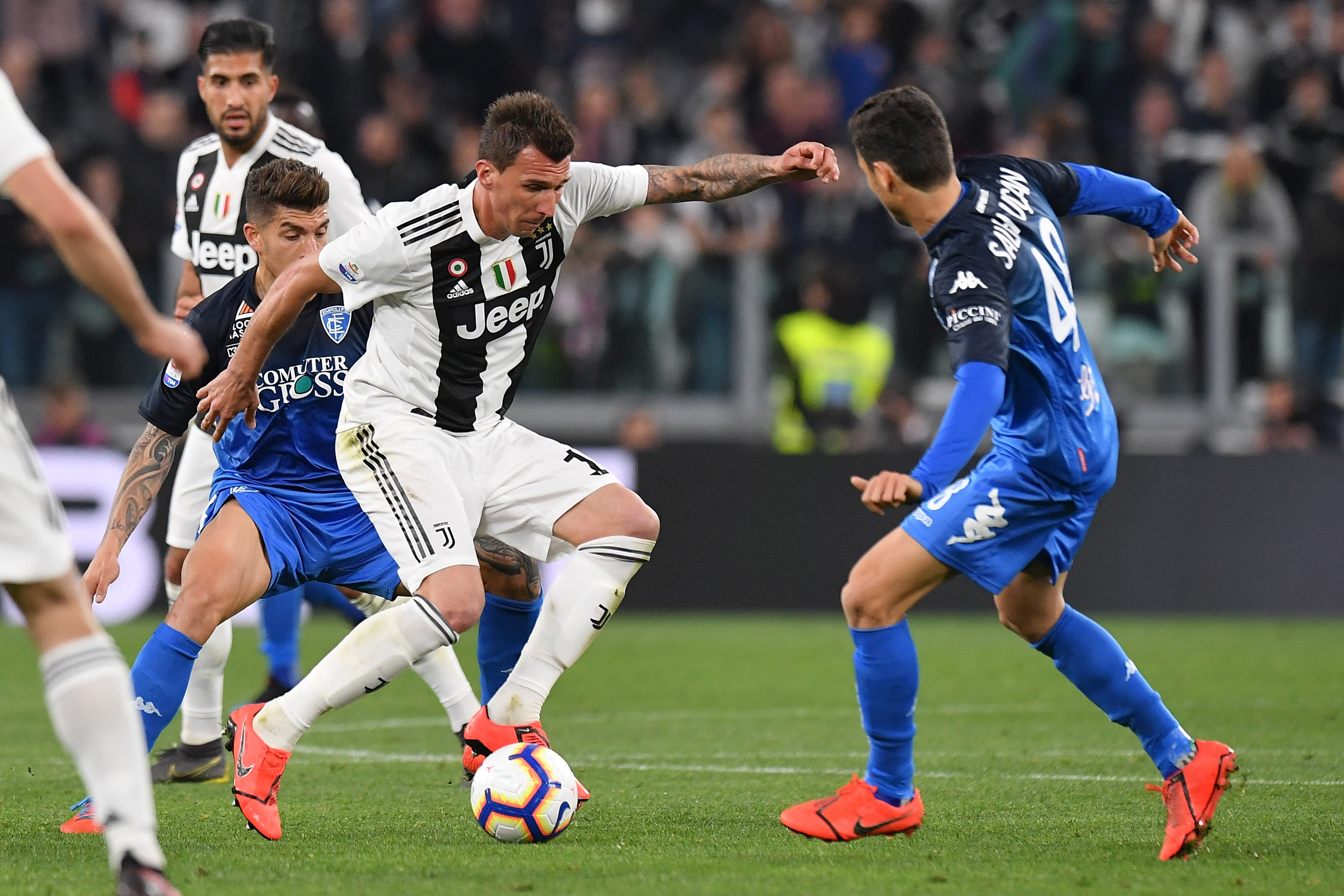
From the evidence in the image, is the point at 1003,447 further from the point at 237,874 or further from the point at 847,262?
the point at 847,262

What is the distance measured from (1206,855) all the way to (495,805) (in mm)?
2052

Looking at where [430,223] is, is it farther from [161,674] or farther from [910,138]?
[161,674]

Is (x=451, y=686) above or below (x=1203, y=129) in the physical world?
above

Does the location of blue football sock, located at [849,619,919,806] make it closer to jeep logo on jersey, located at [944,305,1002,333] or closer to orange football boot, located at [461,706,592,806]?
jeep logo on jersey, located at [944,305,1002,333]

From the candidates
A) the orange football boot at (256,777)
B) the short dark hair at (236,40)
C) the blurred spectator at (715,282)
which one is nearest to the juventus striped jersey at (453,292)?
the orange football boot at (256,777)

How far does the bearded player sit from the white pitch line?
3.60 feet

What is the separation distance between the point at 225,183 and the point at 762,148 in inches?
311

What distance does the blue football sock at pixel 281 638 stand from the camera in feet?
25.2

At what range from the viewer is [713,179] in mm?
5809

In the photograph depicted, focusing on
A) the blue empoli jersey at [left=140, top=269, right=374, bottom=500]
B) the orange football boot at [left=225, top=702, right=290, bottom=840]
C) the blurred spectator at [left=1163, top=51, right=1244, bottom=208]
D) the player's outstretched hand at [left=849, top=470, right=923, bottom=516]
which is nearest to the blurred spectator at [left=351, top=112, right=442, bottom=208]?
the blurred spectator at [left=1163, top=51, right=1244, bottom=208]

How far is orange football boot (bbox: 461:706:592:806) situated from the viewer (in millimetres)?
5418

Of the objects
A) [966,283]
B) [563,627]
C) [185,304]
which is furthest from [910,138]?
[185,304]

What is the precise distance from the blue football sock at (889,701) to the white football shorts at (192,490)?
303 centimetres

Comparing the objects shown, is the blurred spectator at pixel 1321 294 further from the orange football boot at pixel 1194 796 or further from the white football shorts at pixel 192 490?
the white football shorts at pixel 192 490
